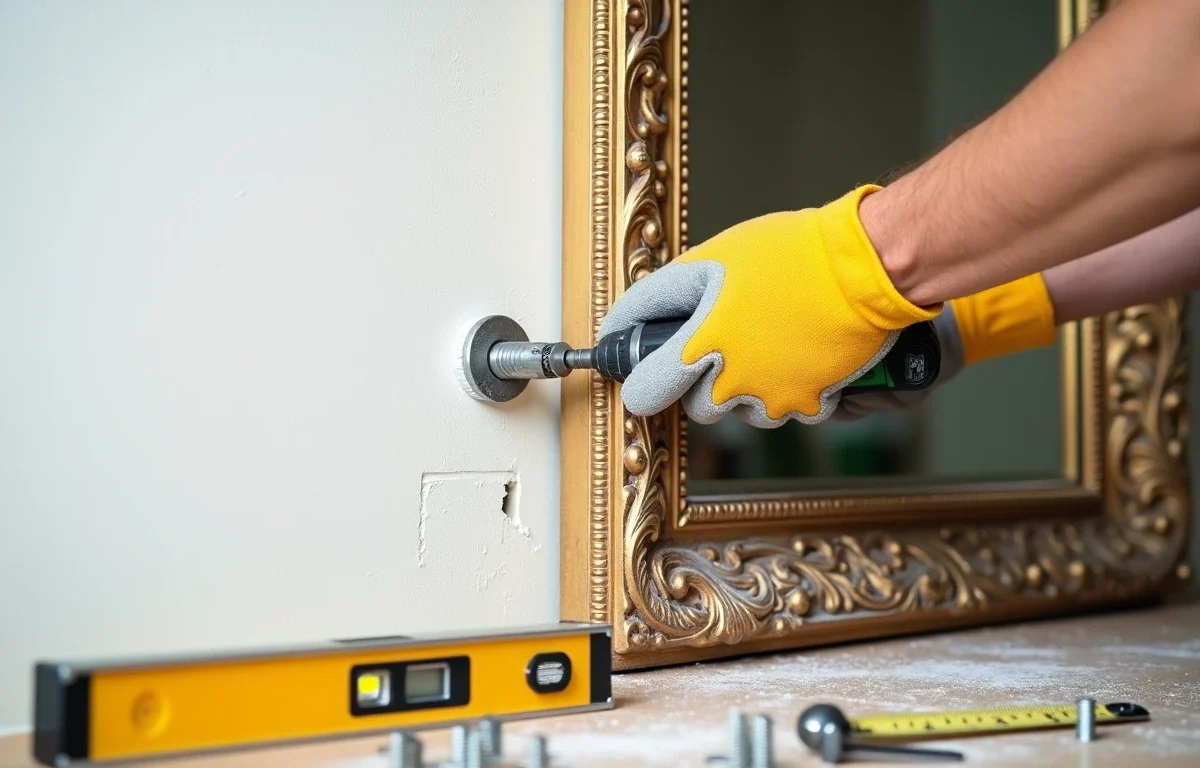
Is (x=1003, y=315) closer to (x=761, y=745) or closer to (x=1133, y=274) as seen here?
(x=1133, y=274)

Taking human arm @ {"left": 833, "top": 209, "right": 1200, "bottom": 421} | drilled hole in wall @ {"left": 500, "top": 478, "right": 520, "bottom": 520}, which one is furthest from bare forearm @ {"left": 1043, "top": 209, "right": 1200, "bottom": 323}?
drilled hole in wall @ {"left": 500, "top": 478, "right": 520, "bottom": 520}

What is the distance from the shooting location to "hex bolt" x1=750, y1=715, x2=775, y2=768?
2.09ft

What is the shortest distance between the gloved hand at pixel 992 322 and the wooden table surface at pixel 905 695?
0.90 feet

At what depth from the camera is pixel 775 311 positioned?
0.83 meters

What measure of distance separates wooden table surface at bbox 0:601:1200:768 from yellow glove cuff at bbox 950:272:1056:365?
313mm

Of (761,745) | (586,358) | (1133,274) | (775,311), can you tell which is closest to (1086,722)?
(761,745)

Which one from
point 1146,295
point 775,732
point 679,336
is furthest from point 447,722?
point 1146,295

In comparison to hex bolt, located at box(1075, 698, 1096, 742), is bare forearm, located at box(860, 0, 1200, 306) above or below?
above

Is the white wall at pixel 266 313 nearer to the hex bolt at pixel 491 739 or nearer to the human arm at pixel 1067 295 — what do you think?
the hex bolt at pixel 491 739

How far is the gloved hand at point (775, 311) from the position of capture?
2.67 ft

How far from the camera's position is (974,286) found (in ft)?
2.64

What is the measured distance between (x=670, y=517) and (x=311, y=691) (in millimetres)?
413

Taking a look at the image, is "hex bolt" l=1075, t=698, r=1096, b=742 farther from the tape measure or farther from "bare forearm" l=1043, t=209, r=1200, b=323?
"bare forearm" l=1043, t=209, r=1200, b=323

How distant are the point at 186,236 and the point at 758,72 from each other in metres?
0.60
